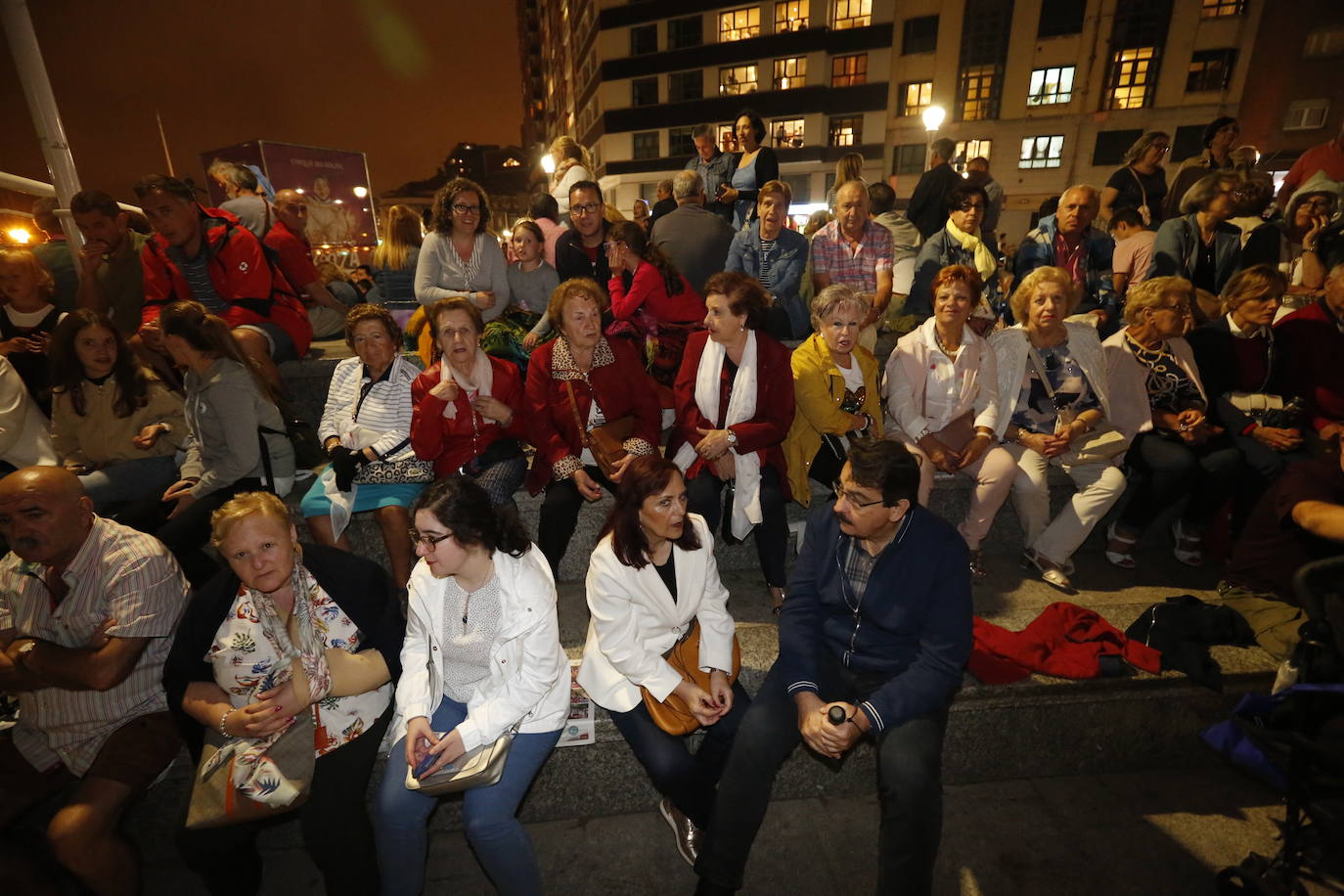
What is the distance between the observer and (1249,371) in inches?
152

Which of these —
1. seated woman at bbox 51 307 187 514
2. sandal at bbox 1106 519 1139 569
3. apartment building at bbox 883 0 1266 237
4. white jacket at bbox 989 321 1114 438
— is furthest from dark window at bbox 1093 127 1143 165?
seated woman at bbox 51 307 187 514

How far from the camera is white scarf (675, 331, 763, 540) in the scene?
11.0ft

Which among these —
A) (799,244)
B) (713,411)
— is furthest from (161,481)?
(799,244)

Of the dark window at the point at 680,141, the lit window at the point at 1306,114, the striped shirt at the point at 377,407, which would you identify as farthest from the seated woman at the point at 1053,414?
the dark window at the point at 680,141

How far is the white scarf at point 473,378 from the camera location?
134 inches

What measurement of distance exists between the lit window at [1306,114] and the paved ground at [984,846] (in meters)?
29.2

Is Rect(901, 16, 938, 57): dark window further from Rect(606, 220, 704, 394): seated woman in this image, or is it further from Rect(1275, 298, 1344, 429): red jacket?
Rect(606, 220, 704, 394): seated woman

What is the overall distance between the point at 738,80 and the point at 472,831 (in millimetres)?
32425

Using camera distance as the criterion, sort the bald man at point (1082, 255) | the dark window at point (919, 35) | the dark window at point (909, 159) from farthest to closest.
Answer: the dark window at point (909, 159), the dark window at point (919, 35), the bald man at point (1082, 255)

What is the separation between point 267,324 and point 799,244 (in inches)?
171

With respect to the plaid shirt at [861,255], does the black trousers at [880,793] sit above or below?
below

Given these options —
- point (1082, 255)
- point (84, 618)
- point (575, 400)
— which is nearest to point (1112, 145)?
point (1082, 255)

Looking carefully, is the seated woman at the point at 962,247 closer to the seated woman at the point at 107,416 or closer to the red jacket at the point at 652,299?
the red jacket at the point at 652,299

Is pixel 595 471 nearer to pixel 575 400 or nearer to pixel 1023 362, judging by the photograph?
pixel 575 400
